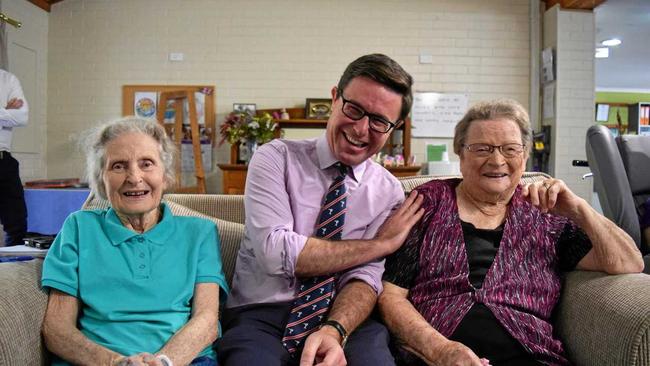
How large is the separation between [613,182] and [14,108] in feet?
14.5

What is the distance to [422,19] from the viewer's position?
5137 mm

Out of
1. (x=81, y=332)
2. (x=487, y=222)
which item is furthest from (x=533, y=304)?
(x=81, y=332)

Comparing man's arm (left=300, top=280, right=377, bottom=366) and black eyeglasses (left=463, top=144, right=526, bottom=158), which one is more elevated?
black eyeglasses (left=463, top=144, right=526, bottom=158)

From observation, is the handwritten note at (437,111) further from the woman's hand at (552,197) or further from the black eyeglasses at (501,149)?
the woman's hand at (552,197)

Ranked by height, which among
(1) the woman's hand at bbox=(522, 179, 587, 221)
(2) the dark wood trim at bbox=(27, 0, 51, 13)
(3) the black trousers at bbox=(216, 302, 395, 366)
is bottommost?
(3) the black trousers at bbox=(216, 302, 395, 366)

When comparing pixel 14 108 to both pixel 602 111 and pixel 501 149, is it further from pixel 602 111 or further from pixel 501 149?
pixel 602 111

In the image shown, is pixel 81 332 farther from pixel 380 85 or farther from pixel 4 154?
pixel 4 154

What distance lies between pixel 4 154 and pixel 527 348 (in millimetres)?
4057

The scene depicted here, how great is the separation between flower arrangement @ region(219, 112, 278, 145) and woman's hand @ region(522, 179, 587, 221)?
348 cm

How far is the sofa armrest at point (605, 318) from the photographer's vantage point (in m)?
1.08

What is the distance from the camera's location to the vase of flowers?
15.1ft

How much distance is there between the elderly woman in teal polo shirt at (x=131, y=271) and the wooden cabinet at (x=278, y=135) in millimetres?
3146

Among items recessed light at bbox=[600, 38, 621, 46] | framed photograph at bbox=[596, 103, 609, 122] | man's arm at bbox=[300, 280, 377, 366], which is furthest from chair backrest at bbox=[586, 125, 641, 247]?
framed photograph at bbox=[596, 103, 609, 122]

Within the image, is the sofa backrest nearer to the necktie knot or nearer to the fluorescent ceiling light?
the necktie knot
